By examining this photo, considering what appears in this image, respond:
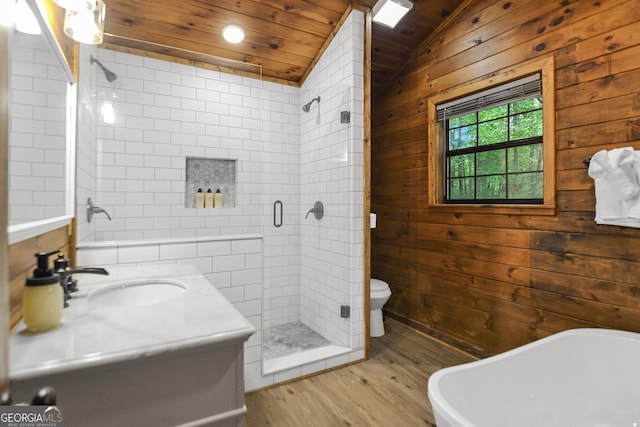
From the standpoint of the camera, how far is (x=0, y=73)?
352mm

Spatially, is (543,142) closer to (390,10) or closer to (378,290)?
(390,10)

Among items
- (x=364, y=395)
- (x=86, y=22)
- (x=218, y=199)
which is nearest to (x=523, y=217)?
(x=364, y=395)

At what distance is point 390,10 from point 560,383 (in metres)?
2.60

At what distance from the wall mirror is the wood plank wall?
8.49 feet

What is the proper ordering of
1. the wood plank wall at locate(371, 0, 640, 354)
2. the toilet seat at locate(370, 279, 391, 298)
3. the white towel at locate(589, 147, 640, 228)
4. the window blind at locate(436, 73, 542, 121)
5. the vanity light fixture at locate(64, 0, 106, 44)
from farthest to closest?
the toilet seat at locate(370, 279, 391, 298), the window blind at locate(436, 73, 542, 121), the wood plank wall at locate(371, 0, 640, 354), the white towel at locate(589, 147, 640, 228), the vanity light fixture at locate(64, 0, 106, 44)

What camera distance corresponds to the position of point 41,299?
79cm

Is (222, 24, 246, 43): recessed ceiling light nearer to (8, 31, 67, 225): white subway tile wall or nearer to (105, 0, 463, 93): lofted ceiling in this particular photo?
(105, 0, 463, 93): lofted ceiling

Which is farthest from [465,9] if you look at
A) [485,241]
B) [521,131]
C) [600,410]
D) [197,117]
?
[600,410]

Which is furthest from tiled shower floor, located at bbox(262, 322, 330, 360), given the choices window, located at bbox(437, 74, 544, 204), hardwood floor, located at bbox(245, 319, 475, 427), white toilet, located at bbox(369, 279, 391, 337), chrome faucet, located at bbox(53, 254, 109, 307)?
window, located at bbox(437, 74, 544, 204)

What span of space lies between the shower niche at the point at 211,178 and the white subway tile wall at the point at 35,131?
1346 millimetres

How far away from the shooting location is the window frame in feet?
6.75

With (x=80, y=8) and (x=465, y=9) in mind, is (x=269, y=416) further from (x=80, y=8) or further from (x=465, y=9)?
(x=465, y=9)

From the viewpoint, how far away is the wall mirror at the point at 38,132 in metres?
0.75

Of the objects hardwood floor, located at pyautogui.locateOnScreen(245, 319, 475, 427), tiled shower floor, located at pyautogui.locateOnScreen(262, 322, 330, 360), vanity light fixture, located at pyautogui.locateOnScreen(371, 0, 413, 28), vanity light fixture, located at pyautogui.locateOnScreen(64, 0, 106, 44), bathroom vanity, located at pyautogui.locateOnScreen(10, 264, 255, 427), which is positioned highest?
vanity light fixture, located at pyautogui.locateOnScreen(371, 0, 413, 28)
